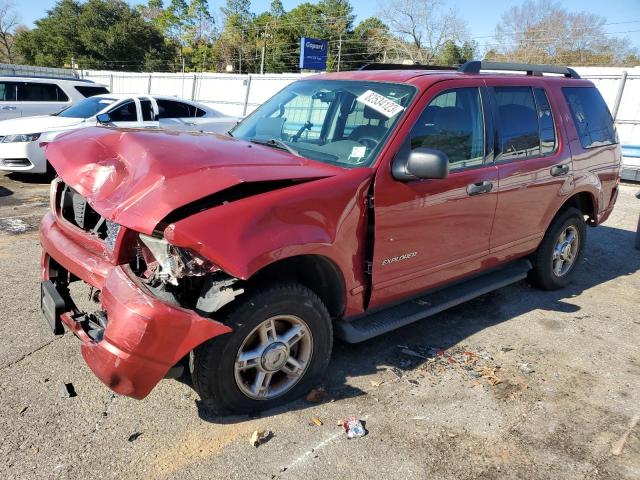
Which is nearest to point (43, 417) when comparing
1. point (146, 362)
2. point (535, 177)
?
point (146, 362)

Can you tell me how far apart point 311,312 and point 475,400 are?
49.8 inches

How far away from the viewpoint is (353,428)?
9.63 ft

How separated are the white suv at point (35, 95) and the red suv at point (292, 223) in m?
10.4

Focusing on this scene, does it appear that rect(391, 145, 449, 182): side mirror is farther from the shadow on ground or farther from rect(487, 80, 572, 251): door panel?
the shadow on ground

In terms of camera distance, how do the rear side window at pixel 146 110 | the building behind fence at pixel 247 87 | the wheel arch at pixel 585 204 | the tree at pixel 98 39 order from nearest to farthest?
the wheel arch at pixel 585 204, the rear side window at pixel 146 110, the building behind fence at pixel 247 87, the tree at pixel 98 39

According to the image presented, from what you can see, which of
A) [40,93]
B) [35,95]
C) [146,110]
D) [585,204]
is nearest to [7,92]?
[35,95]

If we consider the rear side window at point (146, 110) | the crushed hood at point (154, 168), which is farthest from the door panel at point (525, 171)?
the rear side window at point (146, 110)

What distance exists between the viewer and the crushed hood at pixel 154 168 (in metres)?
2.50

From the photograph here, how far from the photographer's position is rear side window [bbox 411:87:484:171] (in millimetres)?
3512

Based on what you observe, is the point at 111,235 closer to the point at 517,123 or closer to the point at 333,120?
the point at 333,120

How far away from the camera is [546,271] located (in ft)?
16.9

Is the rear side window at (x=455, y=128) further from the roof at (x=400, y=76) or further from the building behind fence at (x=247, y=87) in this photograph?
the building behind fence at (x=247, y=87)

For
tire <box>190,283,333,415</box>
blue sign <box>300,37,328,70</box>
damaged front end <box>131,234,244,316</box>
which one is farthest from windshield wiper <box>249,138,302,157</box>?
blue sign <box>300,37,328,70</box>

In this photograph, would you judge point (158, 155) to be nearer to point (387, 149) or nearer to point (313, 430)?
point (387, 149)
